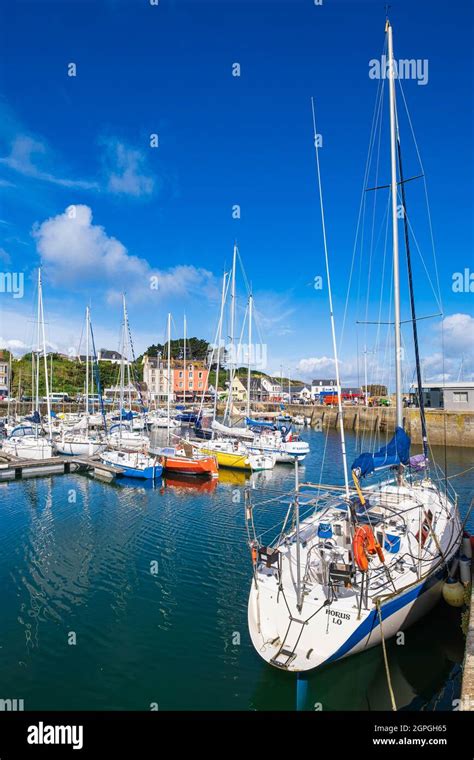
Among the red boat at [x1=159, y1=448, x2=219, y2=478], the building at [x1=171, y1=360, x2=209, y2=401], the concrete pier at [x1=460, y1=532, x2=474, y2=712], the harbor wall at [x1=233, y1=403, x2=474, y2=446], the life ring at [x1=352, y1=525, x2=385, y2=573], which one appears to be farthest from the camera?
the building at [x1=171, y1=360, x2=209, y2=401]

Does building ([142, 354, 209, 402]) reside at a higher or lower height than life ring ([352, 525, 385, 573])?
higher

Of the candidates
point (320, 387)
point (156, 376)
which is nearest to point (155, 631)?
point (156, 376)

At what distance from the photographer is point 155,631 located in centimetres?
1221

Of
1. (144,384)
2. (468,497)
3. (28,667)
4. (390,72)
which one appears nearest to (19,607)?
(28,667)

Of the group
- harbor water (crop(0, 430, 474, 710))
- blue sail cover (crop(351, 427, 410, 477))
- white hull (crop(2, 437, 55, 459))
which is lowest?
harbor water (crop(0, 430, 474, 710))

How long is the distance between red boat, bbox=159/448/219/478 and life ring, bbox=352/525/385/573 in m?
21.2

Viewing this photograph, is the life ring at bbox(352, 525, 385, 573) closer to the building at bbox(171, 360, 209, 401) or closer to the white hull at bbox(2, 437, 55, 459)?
the white hull at bbox(2, 437, 55, 459)

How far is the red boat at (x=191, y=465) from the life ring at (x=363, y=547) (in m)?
21.2

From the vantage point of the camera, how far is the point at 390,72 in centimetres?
1673

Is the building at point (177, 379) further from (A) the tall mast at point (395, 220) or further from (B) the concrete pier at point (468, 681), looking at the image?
(B) the concrete pier at point (468, 681)

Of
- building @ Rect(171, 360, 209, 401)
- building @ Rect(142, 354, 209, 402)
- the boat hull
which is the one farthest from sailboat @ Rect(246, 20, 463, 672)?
building @ Rect(171, 360, 209, 401)

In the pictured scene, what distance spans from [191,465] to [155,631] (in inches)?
757

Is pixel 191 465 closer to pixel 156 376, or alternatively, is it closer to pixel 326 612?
pixel 326 612

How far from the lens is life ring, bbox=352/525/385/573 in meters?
9.51
